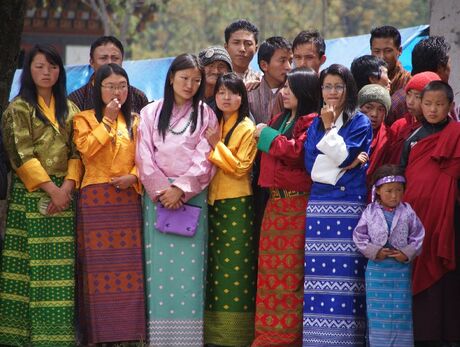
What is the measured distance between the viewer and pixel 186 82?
682cm

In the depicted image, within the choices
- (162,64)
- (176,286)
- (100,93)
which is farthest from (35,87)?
(162,64)

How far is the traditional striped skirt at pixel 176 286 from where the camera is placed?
265 inches

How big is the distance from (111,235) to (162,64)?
5.65 meters

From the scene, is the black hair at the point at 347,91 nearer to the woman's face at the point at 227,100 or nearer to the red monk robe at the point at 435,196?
the red monk robe at the point at 435,196

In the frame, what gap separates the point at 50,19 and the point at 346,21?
23446 mm

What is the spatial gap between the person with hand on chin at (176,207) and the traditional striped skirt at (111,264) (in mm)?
99

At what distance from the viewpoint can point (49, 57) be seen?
6879mm

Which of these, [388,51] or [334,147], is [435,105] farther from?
[388,51]

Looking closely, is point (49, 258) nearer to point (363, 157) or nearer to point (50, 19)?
point (363, 157)

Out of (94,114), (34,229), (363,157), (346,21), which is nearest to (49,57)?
(94,114)

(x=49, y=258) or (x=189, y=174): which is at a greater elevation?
(x=189, y=174)

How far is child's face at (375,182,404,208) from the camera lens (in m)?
6.26

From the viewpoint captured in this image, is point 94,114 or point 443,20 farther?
point 443,20

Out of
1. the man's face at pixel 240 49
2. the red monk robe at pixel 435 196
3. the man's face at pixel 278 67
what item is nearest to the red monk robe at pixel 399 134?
the red monk robe at pixel 435 196
